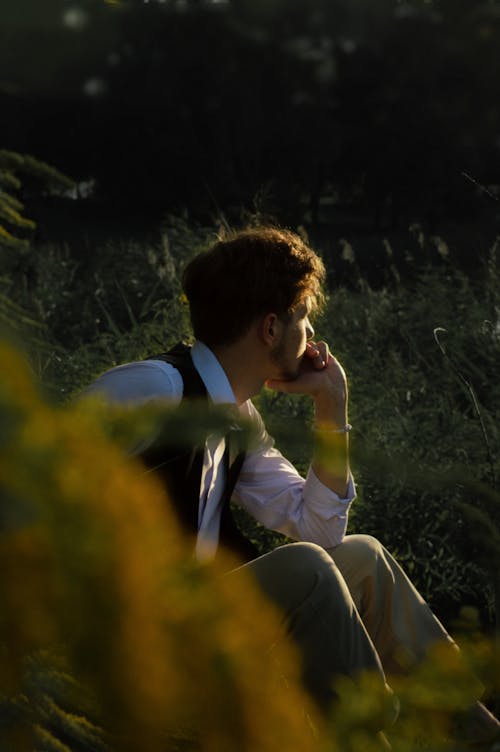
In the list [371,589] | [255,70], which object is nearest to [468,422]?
[371,589]

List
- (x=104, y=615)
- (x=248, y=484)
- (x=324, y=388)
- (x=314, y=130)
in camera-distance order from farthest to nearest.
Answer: (x=314, y=130), (x=248, y=484), (x=324, y=388), (x=104, y=615)

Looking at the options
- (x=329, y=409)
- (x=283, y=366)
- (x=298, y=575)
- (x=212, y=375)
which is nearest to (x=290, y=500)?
(x=329, y=409)

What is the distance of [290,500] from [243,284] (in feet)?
1.99

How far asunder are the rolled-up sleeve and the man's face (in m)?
0.22

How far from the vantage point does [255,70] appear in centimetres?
1198

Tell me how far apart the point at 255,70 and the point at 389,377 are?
8397mm

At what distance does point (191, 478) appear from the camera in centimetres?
237

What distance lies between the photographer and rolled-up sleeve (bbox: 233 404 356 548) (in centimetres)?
272

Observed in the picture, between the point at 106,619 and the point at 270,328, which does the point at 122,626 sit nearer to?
the point at 106,619

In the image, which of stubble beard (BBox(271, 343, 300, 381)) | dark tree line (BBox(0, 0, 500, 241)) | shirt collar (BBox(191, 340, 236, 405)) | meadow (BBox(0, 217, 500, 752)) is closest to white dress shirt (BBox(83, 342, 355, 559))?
shirt collar (BBox(191, 340, 236, 405))

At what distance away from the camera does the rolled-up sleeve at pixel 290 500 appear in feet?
8.93

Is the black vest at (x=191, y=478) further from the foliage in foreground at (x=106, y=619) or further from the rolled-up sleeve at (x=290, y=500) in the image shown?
the foliage in foreground at (x=106, y=619)

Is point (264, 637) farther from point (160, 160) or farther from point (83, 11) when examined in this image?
point (160, 160)

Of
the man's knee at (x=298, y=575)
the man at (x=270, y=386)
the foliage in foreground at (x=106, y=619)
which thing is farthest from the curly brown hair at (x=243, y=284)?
the foliage in foreground at (x=106, y=619)
